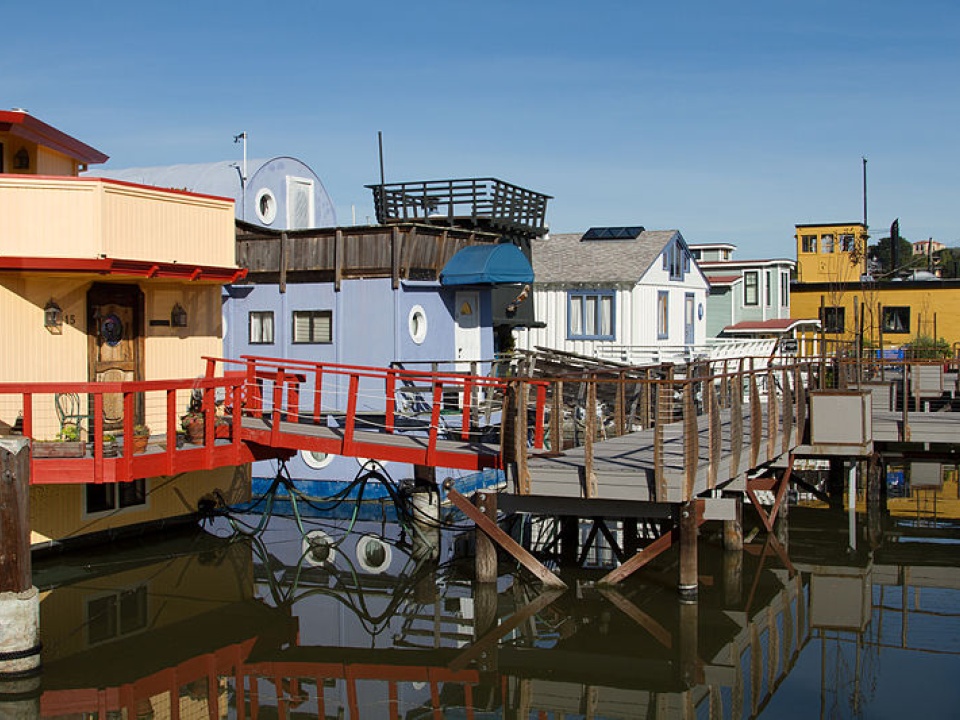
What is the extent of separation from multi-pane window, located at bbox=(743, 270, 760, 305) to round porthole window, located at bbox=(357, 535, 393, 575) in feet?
109

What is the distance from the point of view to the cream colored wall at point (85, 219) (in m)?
17.8

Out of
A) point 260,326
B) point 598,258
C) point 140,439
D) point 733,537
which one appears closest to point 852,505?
point 733,537

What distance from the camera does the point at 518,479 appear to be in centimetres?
1675

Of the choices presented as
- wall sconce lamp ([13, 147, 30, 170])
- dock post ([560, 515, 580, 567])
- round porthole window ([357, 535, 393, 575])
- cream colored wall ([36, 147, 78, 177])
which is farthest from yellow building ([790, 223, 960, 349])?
wall sconce lamp ([13, 147, 30, 170])

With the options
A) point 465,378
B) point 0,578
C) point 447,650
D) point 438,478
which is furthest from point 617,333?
point 0,578

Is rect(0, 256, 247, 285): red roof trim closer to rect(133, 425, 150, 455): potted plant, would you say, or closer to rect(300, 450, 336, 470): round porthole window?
rect(133, 425, 150, 455): potted plant

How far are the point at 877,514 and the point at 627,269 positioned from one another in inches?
673

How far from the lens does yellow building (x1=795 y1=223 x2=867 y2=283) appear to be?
5965 centimetres

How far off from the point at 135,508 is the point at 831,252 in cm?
4852

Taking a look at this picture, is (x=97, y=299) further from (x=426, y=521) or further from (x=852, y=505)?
(x=852, y=505)

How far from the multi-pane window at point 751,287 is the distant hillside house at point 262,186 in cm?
2538

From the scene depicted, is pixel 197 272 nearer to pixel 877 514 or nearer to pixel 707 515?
pixel 707 515

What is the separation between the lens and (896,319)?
5203 cm

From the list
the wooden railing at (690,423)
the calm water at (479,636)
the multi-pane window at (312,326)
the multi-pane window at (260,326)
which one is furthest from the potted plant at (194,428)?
the multi-pane window at (260,326)
